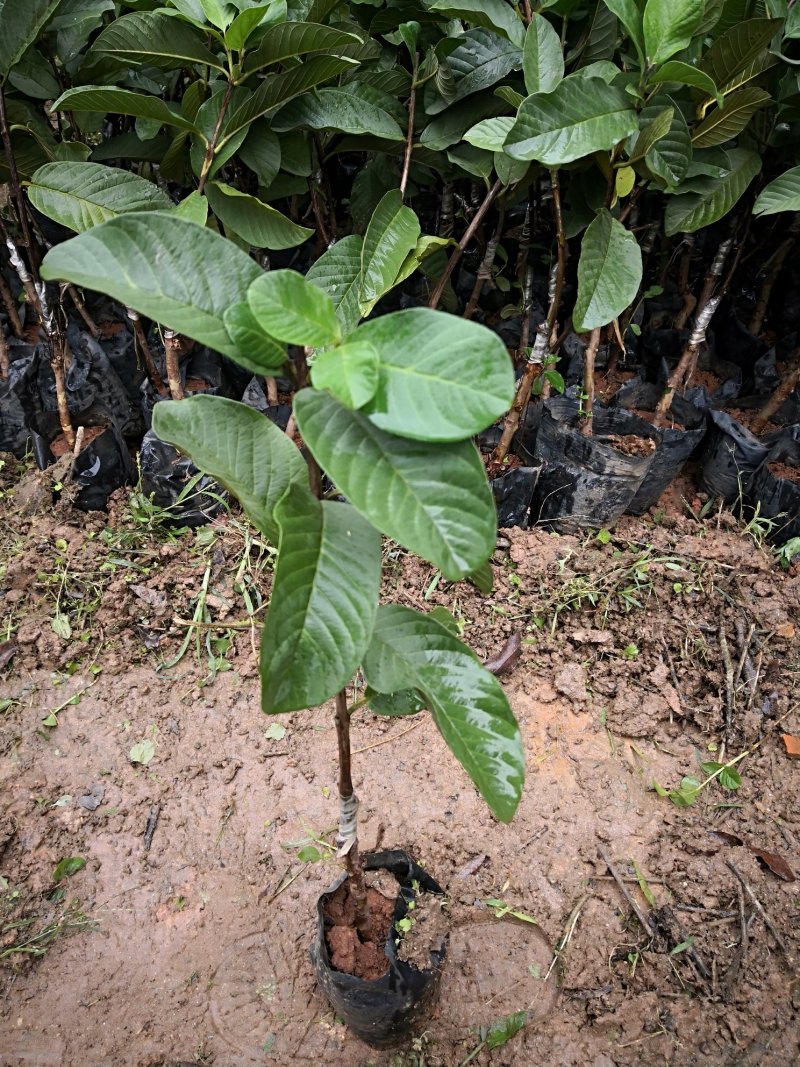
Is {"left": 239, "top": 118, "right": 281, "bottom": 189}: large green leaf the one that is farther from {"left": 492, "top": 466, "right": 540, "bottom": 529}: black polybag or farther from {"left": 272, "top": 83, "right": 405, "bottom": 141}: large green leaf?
{"left": 492, "top": 466, "right": 540, "bottom": 529}: black polybag

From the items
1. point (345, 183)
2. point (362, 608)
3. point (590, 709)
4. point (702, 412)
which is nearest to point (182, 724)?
point (590, 709)

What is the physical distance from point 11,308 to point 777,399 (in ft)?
9.79

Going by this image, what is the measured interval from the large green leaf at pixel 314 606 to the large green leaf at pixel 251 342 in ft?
0.52

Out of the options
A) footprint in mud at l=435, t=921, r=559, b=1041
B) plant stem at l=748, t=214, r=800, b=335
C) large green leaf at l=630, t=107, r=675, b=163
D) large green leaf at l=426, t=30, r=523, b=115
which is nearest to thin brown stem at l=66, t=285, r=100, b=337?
large green leaf at l=426, t=30, r=523, b=115

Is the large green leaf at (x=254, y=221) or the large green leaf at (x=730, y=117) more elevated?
the large green leaf at (x=730, y=117)

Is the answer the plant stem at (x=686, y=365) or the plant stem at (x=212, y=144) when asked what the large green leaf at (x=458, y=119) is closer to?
the plant stem at (x=212, y=144)

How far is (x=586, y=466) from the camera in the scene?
7.47ft

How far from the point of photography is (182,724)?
198 centimetres

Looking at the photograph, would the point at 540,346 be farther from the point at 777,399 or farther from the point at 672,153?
the point at 777,399

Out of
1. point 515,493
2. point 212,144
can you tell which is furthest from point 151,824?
point 212,144

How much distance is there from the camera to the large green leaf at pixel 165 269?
0.75 meters

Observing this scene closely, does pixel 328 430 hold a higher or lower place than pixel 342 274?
higher

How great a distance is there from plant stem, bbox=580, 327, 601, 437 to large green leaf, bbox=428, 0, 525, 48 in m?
0.87

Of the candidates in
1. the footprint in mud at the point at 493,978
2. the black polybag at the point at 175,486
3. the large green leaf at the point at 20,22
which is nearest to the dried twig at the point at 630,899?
the footprint in mud at the point at 493,978
